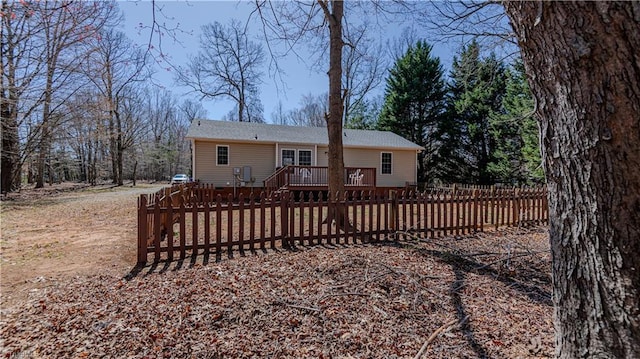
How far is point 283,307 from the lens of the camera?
301 centimetres

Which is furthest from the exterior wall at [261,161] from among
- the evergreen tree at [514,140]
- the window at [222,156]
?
the evergreen tree at [514,140]

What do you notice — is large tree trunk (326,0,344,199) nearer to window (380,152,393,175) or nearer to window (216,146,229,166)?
window (216,146,229,166)

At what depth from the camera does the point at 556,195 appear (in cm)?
162

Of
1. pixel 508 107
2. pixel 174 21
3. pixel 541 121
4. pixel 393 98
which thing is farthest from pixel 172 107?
pixel 541 121

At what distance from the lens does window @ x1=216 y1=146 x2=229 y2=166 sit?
16031 mm

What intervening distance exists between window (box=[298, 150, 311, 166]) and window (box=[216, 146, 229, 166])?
3.97 metres

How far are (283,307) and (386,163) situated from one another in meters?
17.1

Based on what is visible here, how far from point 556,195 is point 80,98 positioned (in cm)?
2152

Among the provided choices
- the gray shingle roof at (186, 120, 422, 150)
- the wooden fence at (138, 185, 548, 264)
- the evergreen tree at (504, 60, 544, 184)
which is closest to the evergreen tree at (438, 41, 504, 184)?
the evergreen tree at (504, 60, 544, 184)

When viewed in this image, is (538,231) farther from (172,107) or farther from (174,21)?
(172,107)

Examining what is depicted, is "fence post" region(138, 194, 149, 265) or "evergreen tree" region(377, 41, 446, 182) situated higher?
"evergreen tree" region(377, 41, 446, 182)

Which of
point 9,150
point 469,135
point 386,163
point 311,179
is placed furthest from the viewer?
point 469,135

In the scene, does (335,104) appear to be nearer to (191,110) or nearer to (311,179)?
(311,179)

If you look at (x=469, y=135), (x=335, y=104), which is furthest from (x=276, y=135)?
(x=469, y=135)
